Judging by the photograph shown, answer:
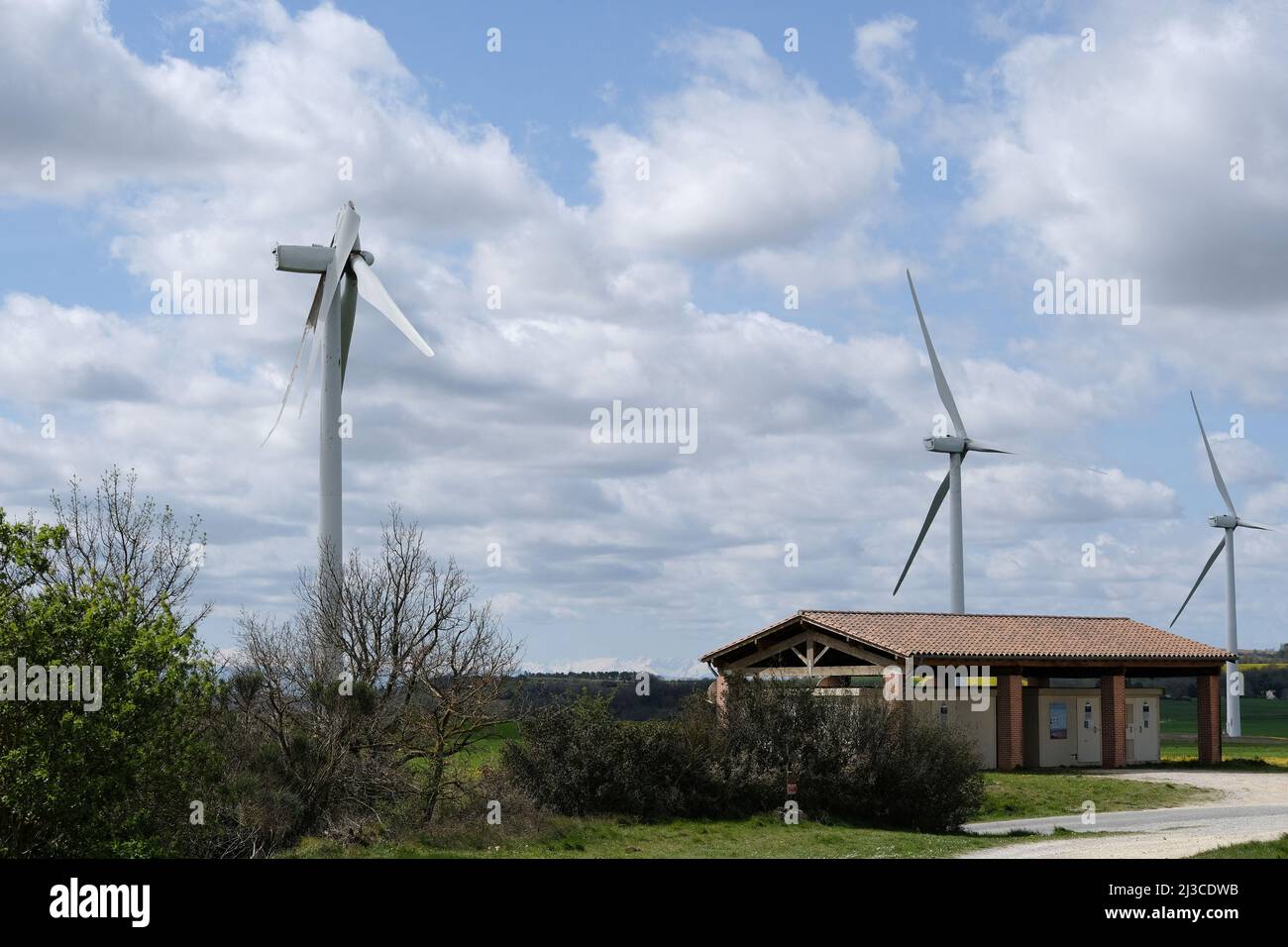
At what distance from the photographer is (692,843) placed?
2589 cm

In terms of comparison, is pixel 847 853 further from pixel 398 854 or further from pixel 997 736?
pixel 997 736

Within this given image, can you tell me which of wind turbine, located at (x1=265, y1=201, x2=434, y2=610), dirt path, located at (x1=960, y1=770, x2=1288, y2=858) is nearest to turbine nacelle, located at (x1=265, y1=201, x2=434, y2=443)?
→ wind turbine, located at (x1=265, y1=201, x2=434, y2=610)

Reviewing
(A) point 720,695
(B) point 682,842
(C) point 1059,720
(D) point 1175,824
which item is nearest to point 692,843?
(B) point 682,842


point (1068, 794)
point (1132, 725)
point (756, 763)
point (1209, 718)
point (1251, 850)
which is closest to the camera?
point (1251, 850)

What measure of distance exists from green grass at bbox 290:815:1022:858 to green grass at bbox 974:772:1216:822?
7.03 metres

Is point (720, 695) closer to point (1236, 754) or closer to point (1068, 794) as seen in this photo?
point (1068, 794)

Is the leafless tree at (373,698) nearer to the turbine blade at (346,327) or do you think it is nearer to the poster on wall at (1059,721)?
the turbine blade at (346,327)

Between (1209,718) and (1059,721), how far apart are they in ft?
22.6

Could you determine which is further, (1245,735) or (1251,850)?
(1245,735)

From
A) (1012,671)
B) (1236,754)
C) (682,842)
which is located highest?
(1012,671)

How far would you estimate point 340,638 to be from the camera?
29.7 metres

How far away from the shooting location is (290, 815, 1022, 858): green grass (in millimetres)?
23688

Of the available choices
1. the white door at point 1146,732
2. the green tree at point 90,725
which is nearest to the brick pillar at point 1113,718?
the white door at point 1146,732
